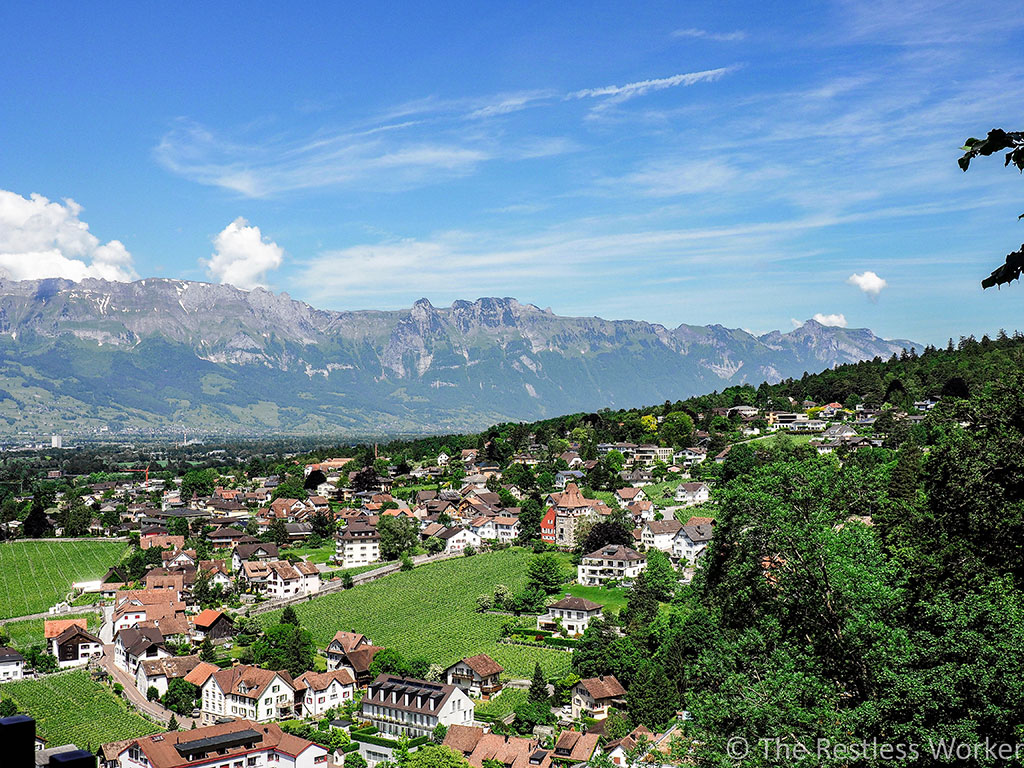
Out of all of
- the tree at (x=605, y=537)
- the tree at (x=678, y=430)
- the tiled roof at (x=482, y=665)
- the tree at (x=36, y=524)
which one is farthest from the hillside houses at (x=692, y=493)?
the tree at (x=36, y=524)

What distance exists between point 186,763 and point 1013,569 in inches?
852

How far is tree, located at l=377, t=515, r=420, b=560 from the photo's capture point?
5716 centimetres

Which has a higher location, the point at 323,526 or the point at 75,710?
the point at 323,526

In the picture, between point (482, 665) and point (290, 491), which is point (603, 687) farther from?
point (290, 491)

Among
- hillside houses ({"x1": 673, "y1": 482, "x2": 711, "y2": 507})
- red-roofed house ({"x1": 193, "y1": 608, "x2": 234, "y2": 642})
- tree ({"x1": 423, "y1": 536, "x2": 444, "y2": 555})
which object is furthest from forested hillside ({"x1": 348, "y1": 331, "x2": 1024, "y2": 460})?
red-roofed house ({"x1": 193, "y1": 608, "x2": 234, "y2": 642})

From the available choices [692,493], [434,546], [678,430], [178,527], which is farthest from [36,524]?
[678,430]

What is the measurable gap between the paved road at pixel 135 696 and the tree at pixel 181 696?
24 cm

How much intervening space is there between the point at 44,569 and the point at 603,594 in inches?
1526

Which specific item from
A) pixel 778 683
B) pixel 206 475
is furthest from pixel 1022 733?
pixel 206 475

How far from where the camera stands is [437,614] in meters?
43.0

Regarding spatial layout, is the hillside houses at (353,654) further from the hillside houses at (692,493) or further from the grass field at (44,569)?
the hillside houses at (692,493)

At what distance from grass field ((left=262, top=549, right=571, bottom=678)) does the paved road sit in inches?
282

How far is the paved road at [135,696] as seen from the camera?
32250 millimetres

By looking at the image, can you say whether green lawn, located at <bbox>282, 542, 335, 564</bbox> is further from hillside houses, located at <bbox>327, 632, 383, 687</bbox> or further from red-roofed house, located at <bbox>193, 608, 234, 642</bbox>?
hillside houses, located at <bbox>327, 632, 383, 687</bbox>
